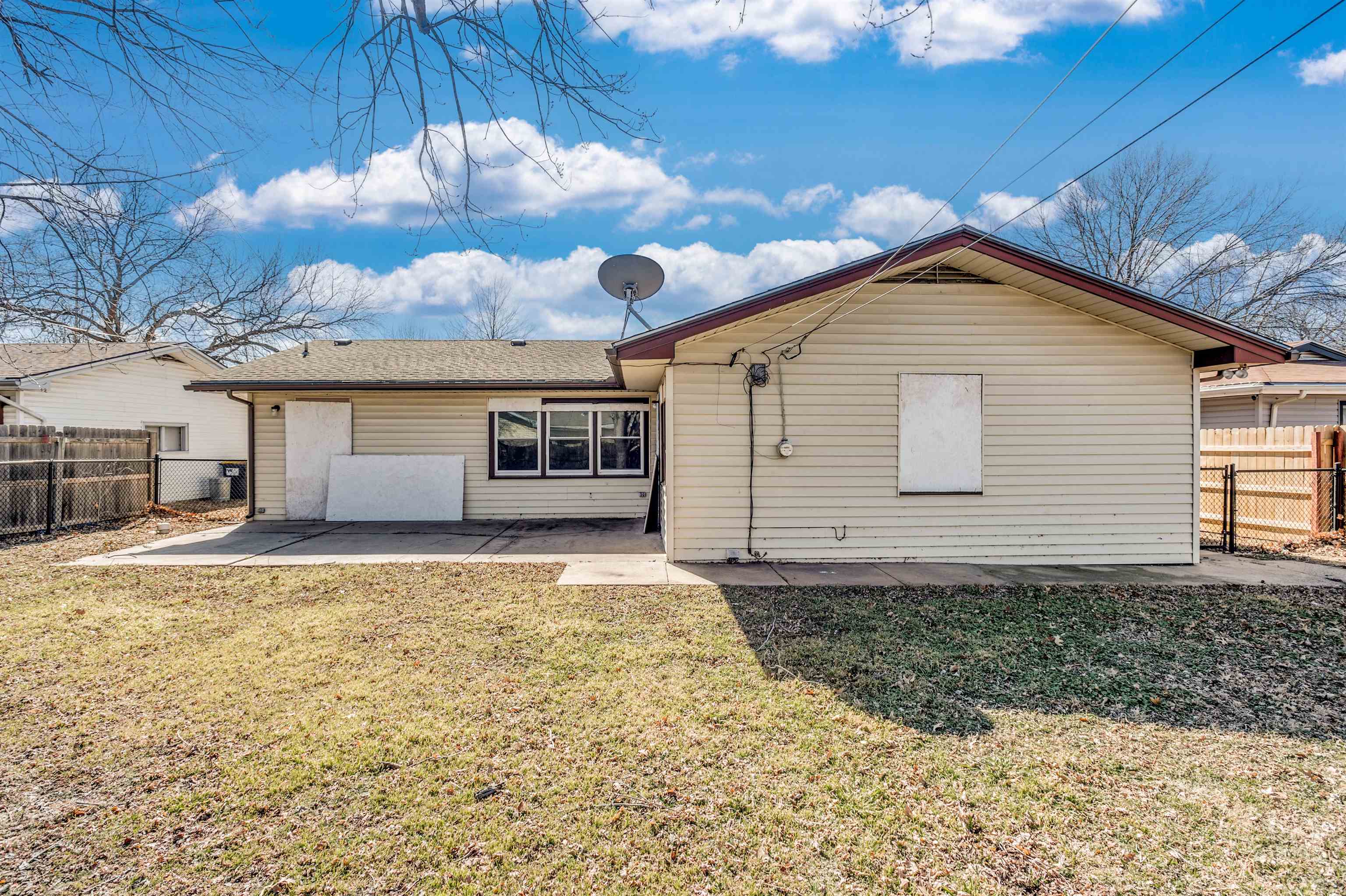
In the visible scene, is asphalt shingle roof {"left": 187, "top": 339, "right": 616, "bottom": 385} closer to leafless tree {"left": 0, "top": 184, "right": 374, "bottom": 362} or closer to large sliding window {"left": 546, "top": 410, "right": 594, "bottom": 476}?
large sliding window {"left": 546, "top": 410, "right": 594, "bottom": 476}

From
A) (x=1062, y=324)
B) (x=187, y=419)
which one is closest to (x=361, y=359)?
(x=187, y=419)

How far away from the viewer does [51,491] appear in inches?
380

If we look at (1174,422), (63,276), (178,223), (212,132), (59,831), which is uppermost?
(212,132)

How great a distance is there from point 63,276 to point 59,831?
3.20m

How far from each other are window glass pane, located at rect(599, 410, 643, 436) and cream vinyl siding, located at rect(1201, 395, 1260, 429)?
1135 cm

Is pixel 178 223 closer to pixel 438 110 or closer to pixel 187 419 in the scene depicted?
pixel 438 110

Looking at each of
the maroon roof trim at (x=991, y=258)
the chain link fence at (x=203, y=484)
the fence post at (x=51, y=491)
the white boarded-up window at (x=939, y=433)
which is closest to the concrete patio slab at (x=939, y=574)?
the white boarded-up window at (x=939, y=433)

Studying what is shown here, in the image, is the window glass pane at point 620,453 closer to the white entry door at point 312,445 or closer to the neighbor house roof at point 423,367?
the neighbor house roof at point 423,367

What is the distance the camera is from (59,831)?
2.33 metres

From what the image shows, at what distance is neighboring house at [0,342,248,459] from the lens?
12742mm

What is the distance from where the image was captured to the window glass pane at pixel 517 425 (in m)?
11.3

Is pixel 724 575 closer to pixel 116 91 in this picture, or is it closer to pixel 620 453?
pixel 620 453

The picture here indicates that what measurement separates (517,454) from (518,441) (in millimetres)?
232

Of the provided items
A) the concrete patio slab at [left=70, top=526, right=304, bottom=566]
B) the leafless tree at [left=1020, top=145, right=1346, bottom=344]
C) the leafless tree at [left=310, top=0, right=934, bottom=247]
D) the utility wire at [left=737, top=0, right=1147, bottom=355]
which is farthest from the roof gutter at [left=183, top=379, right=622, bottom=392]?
the leafless tree at [left=1020, top=145, right=1346, bottom=344]
